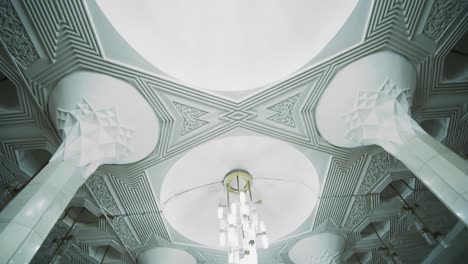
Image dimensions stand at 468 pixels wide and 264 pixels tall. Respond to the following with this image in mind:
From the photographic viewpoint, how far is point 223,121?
459cm

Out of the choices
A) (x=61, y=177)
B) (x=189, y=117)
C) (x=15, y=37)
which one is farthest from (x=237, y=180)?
(x=15, y=37)

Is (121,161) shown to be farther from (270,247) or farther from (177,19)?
(270,247)

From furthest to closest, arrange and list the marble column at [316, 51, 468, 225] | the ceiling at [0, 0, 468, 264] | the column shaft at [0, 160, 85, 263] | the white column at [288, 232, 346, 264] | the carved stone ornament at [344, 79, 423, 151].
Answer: the white column at [288, 232, 346, 264], the carved stone ornament at [344, 79, 423, 151], the ceiling at [0, 0, 468, 264], the marble column at [316, 51, 468, 225], the column shaft at [0, 160, 85, 263]

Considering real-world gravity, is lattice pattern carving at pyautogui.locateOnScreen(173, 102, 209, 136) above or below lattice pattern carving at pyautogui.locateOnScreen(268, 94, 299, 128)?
below

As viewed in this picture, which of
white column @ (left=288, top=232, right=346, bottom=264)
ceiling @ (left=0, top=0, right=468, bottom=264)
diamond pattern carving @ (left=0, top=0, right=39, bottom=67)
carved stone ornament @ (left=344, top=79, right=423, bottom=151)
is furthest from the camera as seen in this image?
white column @ (left=288, top=232, right=346, bottom=264)

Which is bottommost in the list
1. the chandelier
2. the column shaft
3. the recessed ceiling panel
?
the column shaft

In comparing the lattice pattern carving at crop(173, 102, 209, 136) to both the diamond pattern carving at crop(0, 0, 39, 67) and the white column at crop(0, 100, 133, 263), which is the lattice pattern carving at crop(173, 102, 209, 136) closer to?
the white column at crop(0, 100, 133, 263)

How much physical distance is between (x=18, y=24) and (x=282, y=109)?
3.81 meters

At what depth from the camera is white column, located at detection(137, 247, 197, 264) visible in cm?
629

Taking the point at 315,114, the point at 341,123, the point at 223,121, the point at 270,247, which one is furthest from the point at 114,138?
the point at 270,247

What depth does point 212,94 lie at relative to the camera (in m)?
4.22

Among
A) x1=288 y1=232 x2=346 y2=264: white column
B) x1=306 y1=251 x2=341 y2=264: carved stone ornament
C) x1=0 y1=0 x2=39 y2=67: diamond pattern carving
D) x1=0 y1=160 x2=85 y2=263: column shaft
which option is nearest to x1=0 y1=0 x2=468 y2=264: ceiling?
x1=0 y1=0 x2=39 y2=67: diamond pattern carving

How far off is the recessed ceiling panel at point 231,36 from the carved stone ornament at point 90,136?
1.13 metres

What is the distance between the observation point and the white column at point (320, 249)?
655 centimetres
